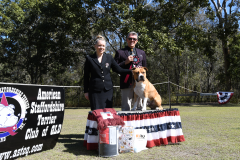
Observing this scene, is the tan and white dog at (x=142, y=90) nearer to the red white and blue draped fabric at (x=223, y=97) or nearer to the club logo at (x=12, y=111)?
the club logo at (x=12, y=111)

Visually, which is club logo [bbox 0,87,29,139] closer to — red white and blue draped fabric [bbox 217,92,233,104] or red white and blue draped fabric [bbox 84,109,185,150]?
red white and blue draped fabric [bbox 84,109,185,150]

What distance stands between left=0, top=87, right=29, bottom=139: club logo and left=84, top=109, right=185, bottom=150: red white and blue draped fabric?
121 centimetres

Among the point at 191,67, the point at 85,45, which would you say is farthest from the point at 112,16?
the point at 191,67

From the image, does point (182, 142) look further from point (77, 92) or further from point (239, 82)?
point (239, 82)

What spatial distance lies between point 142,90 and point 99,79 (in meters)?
1.00

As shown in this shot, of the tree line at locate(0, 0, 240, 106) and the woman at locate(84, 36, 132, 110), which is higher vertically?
the tree line at locate(0, 0, 240, 106)

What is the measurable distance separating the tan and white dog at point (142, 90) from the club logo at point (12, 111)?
7.09ft

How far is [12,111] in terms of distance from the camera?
352 cm

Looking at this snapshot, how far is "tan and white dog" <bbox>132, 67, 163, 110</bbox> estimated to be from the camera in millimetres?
4524

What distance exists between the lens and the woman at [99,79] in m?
4.24

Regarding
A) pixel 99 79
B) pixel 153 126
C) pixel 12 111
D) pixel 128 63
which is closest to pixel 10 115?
pixel 12 111

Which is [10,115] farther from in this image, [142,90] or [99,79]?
[142,90]

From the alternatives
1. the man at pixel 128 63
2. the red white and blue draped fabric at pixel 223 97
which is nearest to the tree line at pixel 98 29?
the red white and blue draped fabric at pixel 223 97

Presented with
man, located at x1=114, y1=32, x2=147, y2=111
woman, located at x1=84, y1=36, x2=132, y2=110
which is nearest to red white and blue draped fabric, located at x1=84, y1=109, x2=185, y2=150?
woman, located at x1=84, y1=36, x2=132, y2=110
